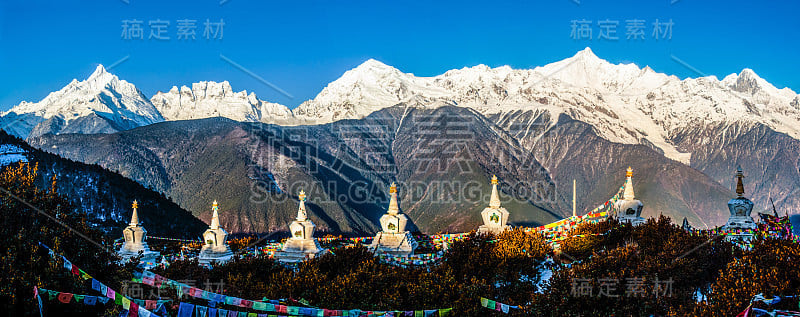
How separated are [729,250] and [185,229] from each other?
467 ft

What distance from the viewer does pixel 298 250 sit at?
43.4 metres

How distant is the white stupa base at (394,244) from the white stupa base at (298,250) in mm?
4218

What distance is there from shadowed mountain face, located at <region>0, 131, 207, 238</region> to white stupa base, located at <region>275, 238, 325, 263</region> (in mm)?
97871

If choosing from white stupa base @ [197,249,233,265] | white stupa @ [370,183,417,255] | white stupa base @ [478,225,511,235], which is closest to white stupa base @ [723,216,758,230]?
white stupa base @ [478,225,511,235]

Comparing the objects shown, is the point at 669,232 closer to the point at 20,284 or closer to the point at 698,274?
the point at 698,274

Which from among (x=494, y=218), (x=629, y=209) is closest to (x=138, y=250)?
(x=494, y=218)

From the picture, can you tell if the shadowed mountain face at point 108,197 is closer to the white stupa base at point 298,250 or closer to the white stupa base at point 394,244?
the white stupa base at point 298,250

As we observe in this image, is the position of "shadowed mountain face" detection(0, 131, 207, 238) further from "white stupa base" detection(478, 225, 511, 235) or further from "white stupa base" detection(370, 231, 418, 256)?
"white stupa base" detection(478, 225, 511, 235)

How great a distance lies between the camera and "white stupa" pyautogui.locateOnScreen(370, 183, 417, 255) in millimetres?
40656

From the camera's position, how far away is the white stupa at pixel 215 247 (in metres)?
45.1

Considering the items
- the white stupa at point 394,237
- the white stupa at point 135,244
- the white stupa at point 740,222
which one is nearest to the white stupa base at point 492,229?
the white stupa at point 394,237

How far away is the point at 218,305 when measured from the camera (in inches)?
1079

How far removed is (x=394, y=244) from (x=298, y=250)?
6.85m

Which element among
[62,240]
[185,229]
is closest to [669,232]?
[62,240]
